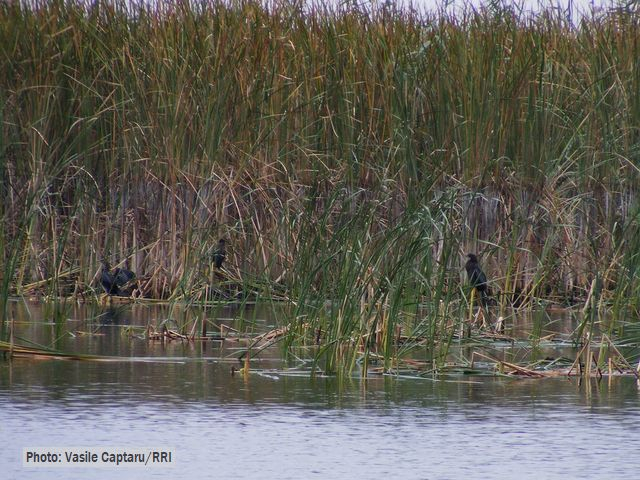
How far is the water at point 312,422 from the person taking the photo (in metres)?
5.29

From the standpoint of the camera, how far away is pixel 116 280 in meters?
10.6

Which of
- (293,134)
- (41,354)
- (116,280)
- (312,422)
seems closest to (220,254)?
(116,280)

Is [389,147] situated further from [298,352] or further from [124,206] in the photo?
[298,352]

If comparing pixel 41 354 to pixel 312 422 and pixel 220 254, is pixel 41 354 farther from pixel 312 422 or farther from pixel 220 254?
pixel 220 254

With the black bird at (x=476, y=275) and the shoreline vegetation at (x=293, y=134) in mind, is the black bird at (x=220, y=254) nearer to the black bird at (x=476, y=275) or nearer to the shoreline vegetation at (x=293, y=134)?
the shoreline vegetation at (x=293, y=134)

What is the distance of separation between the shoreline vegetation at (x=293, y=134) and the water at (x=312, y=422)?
2899 mm

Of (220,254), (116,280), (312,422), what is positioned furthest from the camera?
(116,280)

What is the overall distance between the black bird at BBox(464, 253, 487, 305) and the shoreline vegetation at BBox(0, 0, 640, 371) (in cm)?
33

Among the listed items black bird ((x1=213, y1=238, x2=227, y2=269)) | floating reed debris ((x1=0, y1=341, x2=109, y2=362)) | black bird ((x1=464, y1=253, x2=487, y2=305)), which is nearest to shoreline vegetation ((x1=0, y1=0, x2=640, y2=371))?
black bird ((x1=213, y1=238, x2=227, y2=269))

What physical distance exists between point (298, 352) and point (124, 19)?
448cm

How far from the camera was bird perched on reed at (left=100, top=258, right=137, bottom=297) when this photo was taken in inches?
416

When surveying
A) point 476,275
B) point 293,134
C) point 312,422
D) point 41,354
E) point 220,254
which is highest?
point 293,134

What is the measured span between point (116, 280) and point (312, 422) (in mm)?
4794

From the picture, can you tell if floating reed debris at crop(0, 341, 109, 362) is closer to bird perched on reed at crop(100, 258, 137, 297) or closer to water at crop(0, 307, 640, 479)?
water at crop(0, 307, 640, 479)
